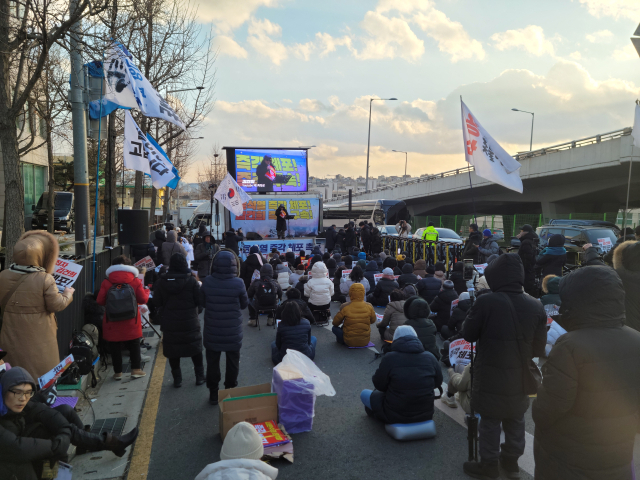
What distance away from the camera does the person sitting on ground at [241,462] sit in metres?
2.61

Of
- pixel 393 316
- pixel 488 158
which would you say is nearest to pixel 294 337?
pixel 393 316

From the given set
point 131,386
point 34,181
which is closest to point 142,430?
point 131,386

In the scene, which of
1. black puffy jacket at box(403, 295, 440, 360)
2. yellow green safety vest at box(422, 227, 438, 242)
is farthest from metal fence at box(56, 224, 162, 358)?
yellow green safety vest at box(422, 227, 438, 242)

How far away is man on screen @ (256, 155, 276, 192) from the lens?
24.7 metres

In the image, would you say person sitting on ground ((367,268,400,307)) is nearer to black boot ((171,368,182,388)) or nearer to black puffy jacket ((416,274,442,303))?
black puffy jacket ((416,274,442,303))

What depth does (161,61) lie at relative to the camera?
742 inches

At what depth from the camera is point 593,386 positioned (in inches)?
104

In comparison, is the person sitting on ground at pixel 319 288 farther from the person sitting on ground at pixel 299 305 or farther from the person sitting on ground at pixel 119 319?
the person sitting on ground at pixel 119 319

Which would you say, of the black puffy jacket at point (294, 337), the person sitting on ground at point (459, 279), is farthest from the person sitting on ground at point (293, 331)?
the person sitting on ground at point (459, 279)

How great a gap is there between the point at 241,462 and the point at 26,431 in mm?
1604

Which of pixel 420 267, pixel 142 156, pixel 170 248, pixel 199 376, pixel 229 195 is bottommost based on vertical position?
pixel 199 376

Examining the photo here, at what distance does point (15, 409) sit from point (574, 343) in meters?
3.49

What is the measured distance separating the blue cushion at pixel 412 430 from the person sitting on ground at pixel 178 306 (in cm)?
268

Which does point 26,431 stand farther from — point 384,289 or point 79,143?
point 384,289
